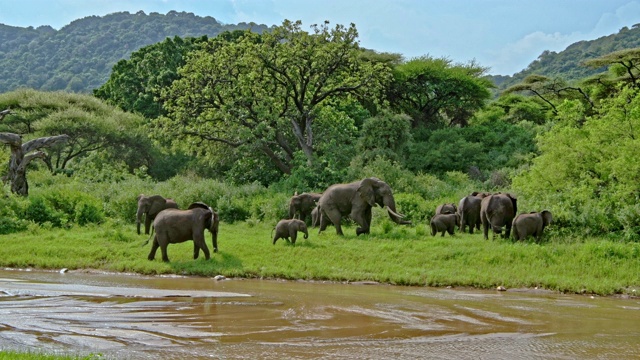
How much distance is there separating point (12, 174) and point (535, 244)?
21.7 metres

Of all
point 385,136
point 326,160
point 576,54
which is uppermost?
point 576,54

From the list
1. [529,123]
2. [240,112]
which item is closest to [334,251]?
[240,112]

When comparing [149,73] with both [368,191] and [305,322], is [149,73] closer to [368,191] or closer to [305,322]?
[368,191]

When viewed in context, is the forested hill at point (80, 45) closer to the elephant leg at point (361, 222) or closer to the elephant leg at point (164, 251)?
the elephant leg at point (361, 222)

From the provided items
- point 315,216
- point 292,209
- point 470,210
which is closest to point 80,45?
point 292,209

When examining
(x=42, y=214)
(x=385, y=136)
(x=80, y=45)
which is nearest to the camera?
(x=42, y=214)

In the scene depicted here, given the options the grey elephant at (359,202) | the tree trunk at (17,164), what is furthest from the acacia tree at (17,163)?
the grey elephant at (359,202)

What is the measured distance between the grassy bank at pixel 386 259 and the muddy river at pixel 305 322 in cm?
92

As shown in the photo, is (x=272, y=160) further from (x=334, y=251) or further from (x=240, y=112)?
(x=334, y=251)

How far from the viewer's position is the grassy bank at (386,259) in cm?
1643

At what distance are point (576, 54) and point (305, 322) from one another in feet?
364

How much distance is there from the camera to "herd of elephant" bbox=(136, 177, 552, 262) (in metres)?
18.0

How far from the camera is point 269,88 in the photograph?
111ft

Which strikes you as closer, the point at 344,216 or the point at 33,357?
the point at 33,357
